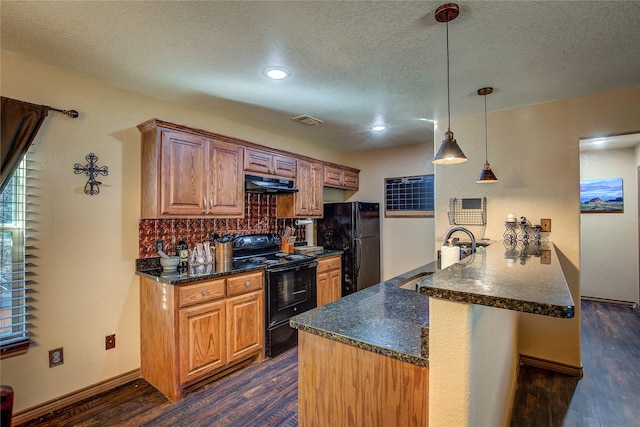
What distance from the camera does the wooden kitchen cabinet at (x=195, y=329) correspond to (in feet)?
7.34

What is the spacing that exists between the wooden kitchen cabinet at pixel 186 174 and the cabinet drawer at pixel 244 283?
1.98ft

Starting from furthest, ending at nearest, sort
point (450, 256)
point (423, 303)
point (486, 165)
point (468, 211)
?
1. point (468, 211)
2. point (486, 165)
3. point (450, 256)
4. point (423, 303)

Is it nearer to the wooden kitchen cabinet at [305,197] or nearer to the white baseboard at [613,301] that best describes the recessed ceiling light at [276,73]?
the wooden kitchen cabinet at [305,197]

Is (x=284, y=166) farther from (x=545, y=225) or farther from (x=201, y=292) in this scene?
(x=545, y=225)

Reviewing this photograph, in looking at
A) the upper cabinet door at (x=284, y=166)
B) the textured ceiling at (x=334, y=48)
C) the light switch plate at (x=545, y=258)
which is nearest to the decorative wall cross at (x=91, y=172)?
the textured ceiling at (x=334, y=48)

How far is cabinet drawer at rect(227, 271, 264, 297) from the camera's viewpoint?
2584mm

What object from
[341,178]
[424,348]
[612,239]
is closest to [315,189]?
[341,178]

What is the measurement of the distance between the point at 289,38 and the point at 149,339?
7.95 feet

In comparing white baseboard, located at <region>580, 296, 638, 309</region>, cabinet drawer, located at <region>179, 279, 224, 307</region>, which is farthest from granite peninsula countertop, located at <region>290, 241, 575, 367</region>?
white baseboard, located at <region>580, 296, 638, 309</region>

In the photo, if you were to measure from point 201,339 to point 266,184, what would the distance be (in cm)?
155

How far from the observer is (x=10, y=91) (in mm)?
1976

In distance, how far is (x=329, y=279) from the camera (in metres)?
3.71

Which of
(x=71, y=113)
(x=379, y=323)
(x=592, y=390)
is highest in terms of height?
(x=71, y=113)

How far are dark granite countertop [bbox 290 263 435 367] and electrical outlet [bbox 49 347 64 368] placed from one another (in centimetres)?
188
